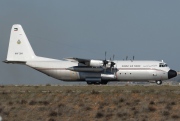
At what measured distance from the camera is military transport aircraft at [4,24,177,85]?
65.6 meters

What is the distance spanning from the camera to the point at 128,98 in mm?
39156

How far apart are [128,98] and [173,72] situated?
28.0m

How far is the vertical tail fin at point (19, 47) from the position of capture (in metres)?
72.2

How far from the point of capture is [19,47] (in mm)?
73188

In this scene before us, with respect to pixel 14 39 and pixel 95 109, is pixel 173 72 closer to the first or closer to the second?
pixel 14 39

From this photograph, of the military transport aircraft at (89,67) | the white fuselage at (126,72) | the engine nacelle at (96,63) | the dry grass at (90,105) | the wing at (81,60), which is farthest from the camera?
the wing at (81,60)

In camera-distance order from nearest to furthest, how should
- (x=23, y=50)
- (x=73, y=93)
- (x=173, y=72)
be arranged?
(x=73, y=93)
(x=173, y=72)
(x=23, y=50)

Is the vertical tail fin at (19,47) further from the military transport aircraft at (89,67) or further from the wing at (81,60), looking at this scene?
the wing at (81,60)

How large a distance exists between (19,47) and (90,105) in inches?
1477

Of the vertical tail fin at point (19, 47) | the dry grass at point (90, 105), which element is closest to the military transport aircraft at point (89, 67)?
the vertical tail fin at point (19, 47)

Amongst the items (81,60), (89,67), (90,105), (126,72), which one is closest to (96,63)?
(89,67)

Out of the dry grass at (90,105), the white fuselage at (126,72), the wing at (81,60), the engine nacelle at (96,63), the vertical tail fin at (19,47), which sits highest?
the vertical tail fin at (19,47)

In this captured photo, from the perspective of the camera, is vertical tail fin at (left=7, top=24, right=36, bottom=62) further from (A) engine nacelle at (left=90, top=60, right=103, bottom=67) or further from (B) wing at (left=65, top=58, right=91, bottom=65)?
(A) engine nacelle at (left=90, top=60, right=103, bottom=67)

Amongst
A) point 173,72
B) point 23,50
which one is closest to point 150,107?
point 173,72
